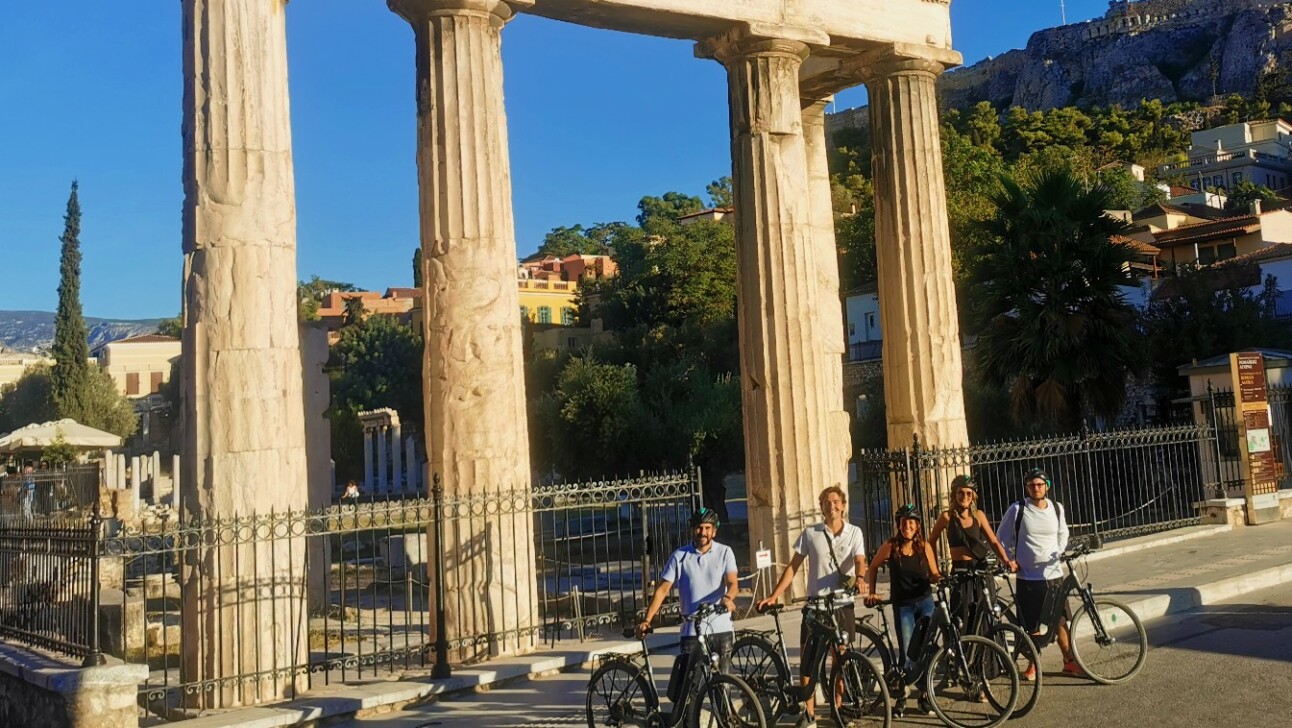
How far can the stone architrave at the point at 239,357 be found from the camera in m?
8.93

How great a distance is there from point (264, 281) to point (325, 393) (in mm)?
6025

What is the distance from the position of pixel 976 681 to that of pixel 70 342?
54.4 meters

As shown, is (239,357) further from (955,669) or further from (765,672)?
(955,669)

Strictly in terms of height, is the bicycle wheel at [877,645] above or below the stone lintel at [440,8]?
below

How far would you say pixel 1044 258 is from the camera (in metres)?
19.8

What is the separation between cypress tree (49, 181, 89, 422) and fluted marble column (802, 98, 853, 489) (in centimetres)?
Answer: 4667

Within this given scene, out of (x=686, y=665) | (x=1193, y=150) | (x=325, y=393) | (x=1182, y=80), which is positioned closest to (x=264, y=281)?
(x=686, y=665)

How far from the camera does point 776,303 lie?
42.9 ft

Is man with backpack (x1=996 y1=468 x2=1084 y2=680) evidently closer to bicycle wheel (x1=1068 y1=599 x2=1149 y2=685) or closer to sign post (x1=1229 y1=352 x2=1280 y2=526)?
bicycle wheel (x1=1068 y1=599 x2=1149 y2=685)

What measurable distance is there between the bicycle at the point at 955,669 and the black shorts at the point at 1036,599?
2.78 ft

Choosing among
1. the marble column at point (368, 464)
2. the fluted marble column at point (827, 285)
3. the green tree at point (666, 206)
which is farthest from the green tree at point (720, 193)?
the fluted marble column at point (827, 285)

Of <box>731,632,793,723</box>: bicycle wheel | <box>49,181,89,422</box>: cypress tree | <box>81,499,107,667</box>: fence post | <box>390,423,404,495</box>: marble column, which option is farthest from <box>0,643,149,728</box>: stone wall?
<box>49,181,89,422</box>: cypress tree

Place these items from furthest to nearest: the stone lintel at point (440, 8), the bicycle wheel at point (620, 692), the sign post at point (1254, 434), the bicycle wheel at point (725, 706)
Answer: the sign post at point (1254, 434)
the stone lintel at point (440, 8)
the bicycle wheel at point (620, 692)
the bicycle wheel at point (725, 706)

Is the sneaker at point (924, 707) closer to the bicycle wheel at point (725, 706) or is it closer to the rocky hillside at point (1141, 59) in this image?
the bicycle wheel at point (725, 706)
